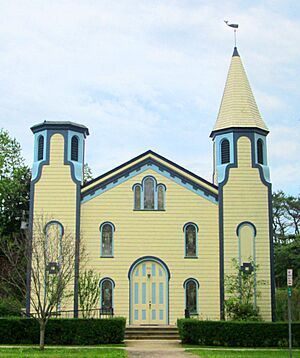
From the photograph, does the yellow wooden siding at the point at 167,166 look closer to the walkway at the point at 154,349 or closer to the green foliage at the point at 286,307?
the green foliage at the point at 286,307

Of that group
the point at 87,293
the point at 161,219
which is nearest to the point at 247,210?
the point at 161,219

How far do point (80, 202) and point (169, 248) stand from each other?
4783 mm

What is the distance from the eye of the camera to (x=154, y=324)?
91.4ft

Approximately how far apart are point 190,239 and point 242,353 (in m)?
9.02

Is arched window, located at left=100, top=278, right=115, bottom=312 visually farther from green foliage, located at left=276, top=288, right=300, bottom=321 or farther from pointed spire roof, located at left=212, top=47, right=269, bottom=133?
pointed spire roof, located at left=212, top=47, right=269, bottom=133

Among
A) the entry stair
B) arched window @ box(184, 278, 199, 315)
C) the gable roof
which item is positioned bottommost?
the entry stair

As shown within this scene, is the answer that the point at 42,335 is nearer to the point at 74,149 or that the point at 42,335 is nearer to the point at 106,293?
the point at 106,293

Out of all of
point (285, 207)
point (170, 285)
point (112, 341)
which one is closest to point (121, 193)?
point (170, 285)

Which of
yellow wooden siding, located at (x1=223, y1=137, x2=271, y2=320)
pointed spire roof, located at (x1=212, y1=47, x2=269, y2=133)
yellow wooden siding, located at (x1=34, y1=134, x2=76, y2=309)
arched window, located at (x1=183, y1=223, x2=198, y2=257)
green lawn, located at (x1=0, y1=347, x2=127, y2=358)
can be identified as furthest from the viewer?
pointed spire roof, located at (x1=212, y1=47, x2=269, y2=133)

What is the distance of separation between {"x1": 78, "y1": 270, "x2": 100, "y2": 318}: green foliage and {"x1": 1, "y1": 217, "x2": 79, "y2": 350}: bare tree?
25.3 inches

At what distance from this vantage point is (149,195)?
1150 inches

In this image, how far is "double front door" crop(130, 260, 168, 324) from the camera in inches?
1103

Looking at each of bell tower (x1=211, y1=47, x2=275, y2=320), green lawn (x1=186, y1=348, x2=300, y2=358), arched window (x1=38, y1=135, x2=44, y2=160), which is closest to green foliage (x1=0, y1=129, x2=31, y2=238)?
arched window (x1=38, y1=135, x2=44, y2=160)

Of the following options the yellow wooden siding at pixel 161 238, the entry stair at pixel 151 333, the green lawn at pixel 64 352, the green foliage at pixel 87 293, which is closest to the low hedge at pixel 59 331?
the green lawn at pixel 64 352
